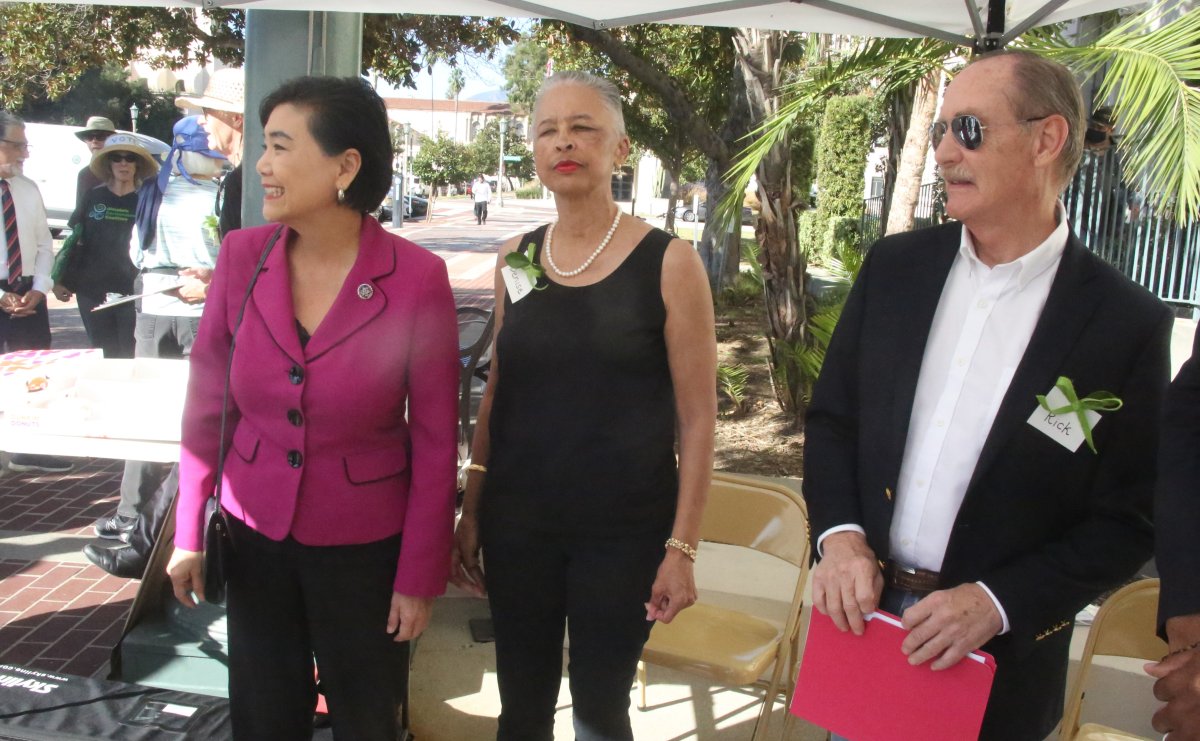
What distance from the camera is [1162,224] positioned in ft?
22.4

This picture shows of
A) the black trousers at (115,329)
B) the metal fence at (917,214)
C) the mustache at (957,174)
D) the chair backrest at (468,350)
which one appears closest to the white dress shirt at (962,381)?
the mustache at (957,174)

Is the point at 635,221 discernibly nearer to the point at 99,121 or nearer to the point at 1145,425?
the point at 1145,425

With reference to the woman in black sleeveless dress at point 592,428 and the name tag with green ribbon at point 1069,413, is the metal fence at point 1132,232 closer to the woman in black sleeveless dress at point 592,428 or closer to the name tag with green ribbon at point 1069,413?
the woman in black sleeveless dress at point 592,428

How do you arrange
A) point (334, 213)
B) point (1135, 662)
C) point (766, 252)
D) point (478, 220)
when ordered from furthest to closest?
point (478, 220) → point (766, 252) → point (1135, 662) → point (334, 213)

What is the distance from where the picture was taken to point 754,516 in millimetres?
3006

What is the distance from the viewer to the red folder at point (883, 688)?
1.50 m

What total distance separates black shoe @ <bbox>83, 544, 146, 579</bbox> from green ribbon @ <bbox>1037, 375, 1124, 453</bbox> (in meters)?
2.99

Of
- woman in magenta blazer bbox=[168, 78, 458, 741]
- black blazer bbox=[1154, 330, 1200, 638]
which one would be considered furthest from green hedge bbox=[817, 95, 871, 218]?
black blazer bbox=[1154, 330, 1200, 638]

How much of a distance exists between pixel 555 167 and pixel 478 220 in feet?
119

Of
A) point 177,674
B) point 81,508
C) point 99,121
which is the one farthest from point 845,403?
point 99,121

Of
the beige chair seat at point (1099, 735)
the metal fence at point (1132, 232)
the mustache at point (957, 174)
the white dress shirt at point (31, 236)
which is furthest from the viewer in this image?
the metal fence at point (1132, 232)

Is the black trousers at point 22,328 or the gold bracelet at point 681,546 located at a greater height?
the gold bracelet at point 681,546

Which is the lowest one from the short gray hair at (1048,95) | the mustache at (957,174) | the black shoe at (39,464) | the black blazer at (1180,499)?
the black shoe at (39,464)

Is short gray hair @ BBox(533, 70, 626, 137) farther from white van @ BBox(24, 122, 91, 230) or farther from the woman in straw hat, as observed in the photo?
white van @ BBox(24, 122, 91, 230)
